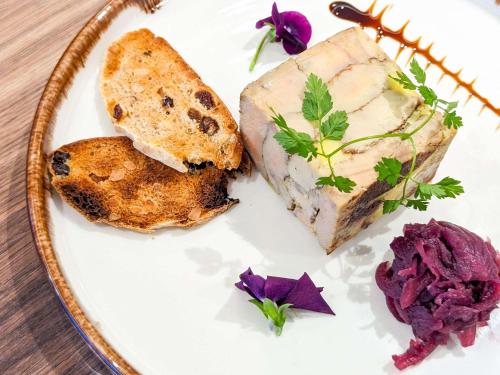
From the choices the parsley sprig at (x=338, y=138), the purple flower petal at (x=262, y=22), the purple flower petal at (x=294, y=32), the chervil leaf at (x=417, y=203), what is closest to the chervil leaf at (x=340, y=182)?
the parsley sprig at (x=338, y=138)

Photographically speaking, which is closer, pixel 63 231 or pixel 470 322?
pixel 470 322

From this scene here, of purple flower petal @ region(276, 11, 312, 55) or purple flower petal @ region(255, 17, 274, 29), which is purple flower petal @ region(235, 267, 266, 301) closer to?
purple flower petal @ region(276, 11, 312, 55)

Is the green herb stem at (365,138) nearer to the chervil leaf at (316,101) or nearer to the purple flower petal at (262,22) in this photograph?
the chervil leaf at (316,101)

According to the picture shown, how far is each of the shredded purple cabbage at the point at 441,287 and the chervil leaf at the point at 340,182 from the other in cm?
36

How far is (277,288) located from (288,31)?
1.38 m

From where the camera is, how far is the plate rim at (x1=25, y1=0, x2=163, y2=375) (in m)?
1.95

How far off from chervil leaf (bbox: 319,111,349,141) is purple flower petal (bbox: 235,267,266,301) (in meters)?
0.62

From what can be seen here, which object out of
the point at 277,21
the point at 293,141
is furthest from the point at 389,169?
the point at 277,21

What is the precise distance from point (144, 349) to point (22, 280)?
0.69 m

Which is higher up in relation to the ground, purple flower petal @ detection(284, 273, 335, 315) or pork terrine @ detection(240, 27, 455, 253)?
pork terrine @ detection(240, 27, 455, 253)

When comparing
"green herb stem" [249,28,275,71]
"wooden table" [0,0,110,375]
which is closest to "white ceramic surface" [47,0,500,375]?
"green herb stem" [249,28,275,71]

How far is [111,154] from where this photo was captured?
2.41 m

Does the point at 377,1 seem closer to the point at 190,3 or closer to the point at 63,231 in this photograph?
the point at 190,3

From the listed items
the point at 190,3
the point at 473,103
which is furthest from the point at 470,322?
the point at 190,3
